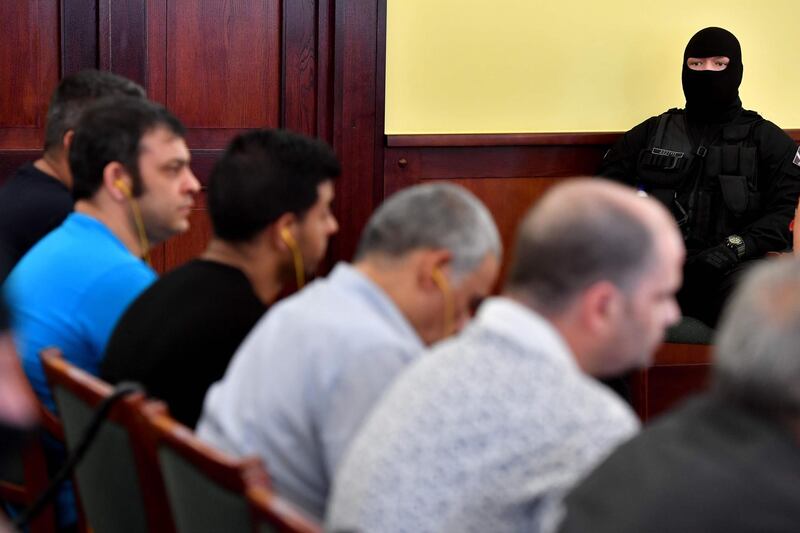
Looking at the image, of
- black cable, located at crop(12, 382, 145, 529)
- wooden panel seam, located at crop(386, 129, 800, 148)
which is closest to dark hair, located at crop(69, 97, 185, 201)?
black cable, located at crop(12, 382, 145, 529)

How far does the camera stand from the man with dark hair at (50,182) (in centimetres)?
353

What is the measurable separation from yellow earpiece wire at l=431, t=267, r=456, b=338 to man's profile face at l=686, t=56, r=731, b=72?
3.53 m

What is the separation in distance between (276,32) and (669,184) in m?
1.74

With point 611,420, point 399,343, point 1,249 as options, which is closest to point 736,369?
point 611,420

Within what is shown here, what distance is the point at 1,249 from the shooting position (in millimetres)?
3334

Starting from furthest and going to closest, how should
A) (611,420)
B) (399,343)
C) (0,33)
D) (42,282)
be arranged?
(0,33)
(42,282)
(399,343)
(611,420)

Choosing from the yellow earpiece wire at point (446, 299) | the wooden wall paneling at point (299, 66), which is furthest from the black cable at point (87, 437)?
the wooden wall paneling at point (299, 66)

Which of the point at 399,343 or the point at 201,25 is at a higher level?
the point at 201,25

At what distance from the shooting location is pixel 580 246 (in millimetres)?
1673

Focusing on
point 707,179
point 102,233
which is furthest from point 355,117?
point 102,233

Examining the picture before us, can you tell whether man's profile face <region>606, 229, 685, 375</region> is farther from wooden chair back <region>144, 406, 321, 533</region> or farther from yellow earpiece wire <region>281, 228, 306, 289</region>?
yellow earpiece wire <region>281, 228, 306, 289</region>

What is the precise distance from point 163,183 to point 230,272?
70 centimetres

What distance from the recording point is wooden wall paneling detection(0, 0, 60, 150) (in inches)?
191

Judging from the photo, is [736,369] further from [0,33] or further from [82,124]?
[0,33]
